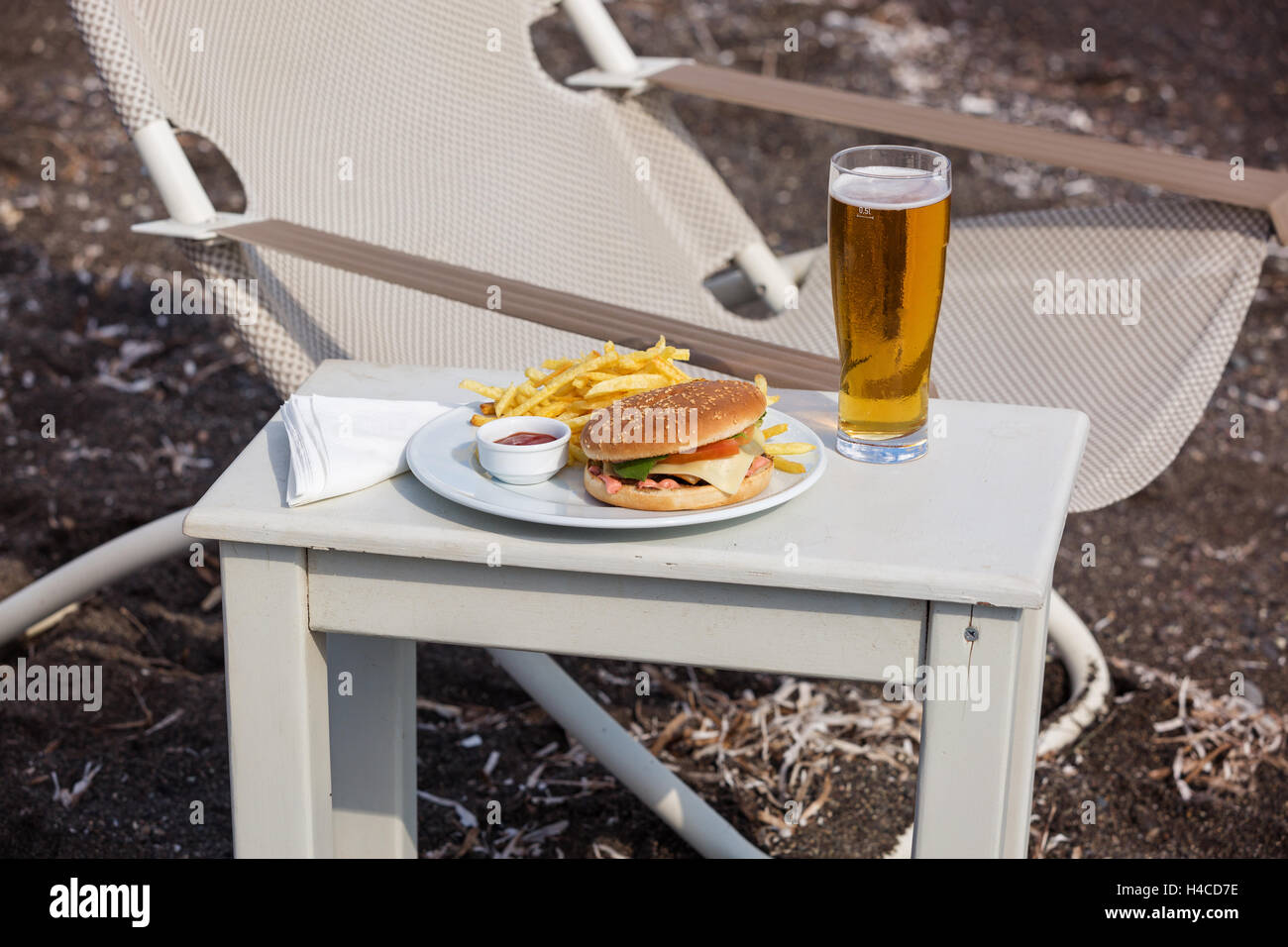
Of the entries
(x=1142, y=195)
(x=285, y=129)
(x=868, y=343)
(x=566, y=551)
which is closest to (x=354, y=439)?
(x=566, y=551)

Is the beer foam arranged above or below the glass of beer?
above

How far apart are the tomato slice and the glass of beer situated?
149 mm

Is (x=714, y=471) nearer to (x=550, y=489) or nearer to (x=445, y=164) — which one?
(x=550, y=489)

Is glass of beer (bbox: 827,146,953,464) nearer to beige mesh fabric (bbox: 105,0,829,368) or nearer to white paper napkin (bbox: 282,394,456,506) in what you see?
white paper napkin (bbox: 282,394,456,506)

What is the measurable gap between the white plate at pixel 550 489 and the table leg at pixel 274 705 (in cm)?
13

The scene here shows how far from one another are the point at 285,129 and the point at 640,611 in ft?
4.45

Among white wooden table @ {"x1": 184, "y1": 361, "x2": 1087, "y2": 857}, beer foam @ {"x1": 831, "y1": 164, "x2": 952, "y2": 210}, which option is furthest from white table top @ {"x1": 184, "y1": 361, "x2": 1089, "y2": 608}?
beer foam @ {"x1": 831, "y1": 164, "x2": 952, "y2": 210}

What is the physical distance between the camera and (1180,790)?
203 centimetres

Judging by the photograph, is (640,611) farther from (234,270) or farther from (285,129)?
(285,129)

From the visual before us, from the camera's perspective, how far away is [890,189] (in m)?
1.17

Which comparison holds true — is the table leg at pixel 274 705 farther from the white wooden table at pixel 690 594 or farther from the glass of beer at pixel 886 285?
the glass of beer at pixel 886 285

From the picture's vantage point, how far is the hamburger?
1.10 meters

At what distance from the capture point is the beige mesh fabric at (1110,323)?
1904 mm

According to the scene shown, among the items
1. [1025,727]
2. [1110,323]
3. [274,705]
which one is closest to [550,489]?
[274,705]
